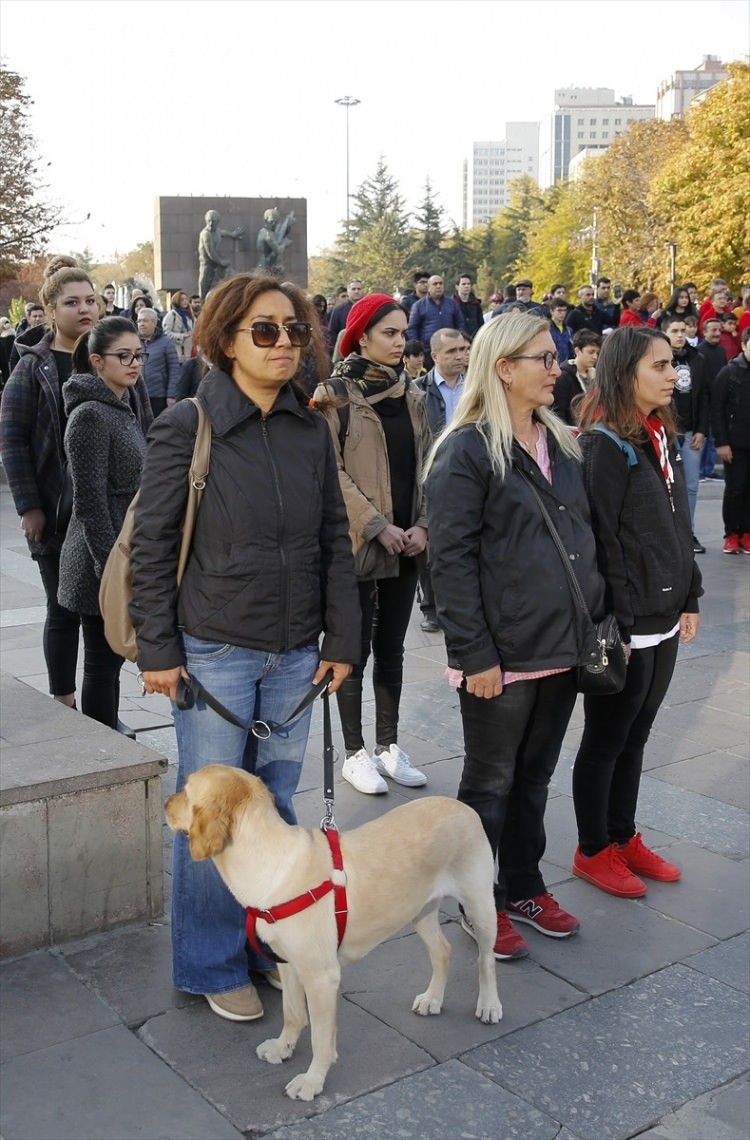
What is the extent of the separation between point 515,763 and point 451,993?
0.77 metres

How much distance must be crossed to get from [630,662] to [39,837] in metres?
2.15

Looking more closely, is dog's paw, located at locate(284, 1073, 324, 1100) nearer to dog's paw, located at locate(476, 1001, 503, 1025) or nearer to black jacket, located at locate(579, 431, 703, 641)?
dog's paw, located at locate(476, 1001, 503, 1025)

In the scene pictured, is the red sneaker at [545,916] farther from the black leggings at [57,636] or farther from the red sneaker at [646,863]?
the black leggings at [57,636]

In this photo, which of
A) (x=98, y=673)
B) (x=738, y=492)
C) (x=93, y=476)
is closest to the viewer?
(x=93, y=476)

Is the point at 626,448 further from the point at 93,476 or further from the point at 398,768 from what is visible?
the point at 93,476

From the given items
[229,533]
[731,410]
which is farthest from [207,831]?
[731,410]

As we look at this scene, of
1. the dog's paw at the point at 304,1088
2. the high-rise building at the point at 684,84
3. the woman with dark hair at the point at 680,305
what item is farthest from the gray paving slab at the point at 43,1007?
the high-rise building at the point at 684,84

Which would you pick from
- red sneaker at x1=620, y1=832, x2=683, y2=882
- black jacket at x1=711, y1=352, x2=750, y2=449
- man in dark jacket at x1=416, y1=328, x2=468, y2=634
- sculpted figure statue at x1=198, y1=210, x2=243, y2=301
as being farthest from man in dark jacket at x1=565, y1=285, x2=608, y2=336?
sculpted figure statue at x1=198, y1=210, x2=243, y2=301

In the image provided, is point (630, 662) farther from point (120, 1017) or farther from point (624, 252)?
point (624, 252)

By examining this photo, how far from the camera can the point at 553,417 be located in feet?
13.0

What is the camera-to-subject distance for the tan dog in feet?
9.81

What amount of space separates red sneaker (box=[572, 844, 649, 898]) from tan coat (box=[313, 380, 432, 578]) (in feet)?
4.91

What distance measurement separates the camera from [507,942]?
386 cm

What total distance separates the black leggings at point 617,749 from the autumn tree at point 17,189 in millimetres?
31282
